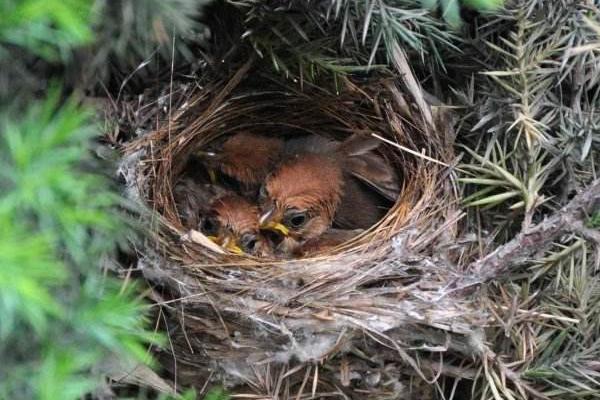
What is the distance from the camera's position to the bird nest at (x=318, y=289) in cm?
144

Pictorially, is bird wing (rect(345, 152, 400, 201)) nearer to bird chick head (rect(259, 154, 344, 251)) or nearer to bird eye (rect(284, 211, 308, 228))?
bird chick head (rect(259, 154, 344, 251))

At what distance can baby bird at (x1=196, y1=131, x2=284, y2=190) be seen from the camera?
194 cm

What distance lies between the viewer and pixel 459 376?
58.6 inches

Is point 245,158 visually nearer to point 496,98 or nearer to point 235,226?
point 235,226

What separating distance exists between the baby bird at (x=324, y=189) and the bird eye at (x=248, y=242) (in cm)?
4

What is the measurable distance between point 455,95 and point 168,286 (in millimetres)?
712

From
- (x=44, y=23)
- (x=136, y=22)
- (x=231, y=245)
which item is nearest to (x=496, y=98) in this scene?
(x=231, y=245)

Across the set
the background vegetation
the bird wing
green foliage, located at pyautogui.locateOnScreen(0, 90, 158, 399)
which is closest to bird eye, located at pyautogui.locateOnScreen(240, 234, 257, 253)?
the bird wing

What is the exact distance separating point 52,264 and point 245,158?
1.28m

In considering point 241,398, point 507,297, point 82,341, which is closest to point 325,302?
point 241,398

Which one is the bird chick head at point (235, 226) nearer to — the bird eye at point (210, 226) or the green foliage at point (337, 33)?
the bird eye at point (210, 226)

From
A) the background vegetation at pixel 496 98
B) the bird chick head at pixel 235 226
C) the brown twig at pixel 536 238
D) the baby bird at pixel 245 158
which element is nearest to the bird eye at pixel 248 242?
the bird chick head at pixel 235 226

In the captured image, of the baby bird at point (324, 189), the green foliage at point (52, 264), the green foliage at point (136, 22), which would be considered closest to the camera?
the green foliage at point (52, 264)

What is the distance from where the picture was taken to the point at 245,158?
1953 millimetres
